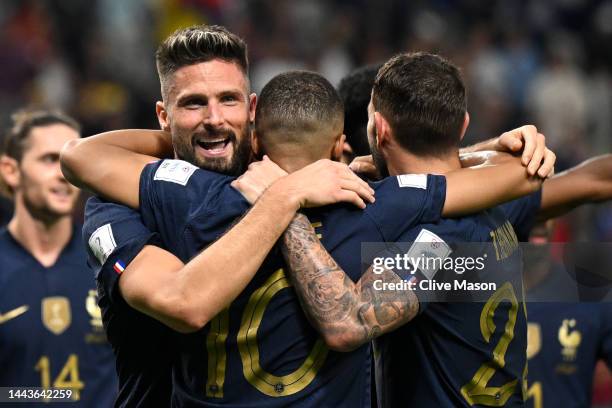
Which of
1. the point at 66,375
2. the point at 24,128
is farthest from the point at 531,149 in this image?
the point at 24,128

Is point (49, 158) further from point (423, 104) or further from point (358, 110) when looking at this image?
point (423, 104)

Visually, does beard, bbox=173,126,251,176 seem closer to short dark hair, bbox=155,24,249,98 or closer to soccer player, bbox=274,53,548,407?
short dark hair, bbox=155,24,249,98

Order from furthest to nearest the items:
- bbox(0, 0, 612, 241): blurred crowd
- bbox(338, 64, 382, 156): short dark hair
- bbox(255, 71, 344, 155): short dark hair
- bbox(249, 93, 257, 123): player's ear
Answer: bbox(0, 0, 612, 241): blurred crowd
bbox(338, 64, 382, 156): short dark hair
bbox(249, 93, 257, 123): player's ear
bbox(255, 71, 344, 155): short dark hair

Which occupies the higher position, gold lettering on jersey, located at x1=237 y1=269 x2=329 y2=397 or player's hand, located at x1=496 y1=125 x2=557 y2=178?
player's hand, located at x1=496 y1=125 x2=557 y2=178

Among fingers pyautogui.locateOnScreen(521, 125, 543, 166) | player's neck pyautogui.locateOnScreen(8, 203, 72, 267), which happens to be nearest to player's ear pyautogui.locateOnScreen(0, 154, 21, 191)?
player's neck pyautogui.locateOnScreen(8, 203, 72, 267)

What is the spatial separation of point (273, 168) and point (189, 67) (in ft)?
2.15

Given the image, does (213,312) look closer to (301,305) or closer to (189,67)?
(301,305)

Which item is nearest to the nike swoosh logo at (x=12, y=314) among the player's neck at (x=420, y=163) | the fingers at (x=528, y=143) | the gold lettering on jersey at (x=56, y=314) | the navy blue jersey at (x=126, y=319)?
the gold lettering on jersey at (x=56, y=314)

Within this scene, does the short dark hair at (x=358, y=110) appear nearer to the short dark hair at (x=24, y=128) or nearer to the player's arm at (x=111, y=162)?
the player's arm at (x=111, y=162)

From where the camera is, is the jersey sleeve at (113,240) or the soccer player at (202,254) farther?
the jersey sleeve at (113,240)

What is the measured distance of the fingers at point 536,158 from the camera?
137 inches

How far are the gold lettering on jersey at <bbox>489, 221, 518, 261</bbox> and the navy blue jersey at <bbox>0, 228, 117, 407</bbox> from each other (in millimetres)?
2314

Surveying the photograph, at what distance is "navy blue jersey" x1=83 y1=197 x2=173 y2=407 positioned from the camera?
326 cm

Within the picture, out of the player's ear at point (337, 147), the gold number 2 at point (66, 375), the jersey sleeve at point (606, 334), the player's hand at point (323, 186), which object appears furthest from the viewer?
the gold number 2 at point (66, 375)
